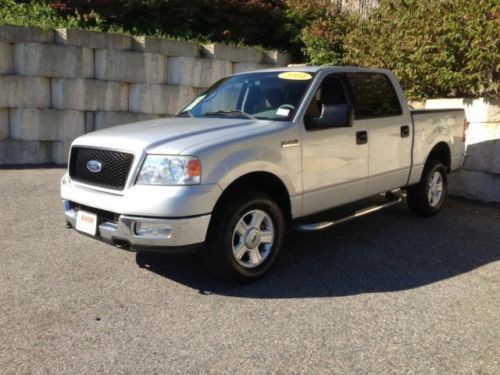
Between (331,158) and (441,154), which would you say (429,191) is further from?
(331,158)

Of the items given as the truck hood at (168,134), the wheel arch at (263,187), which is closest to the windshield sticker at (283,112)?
the truck hood at (168,134)

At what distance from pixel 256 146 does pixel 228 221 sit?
661mm

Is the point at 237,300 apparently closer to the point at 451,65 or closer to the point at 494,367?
the point at 494,367

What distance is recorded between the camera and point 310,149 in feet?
14.7

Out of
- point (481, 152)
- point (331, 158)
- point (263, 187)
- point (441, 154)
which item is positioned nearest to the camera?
point (263, 187)

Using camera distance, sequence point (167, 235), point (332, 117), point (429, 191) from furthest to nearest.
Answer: point (429, 191)
point (332, 117)
point (167, 235)

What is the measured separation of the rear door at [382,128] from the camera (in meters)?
5.20

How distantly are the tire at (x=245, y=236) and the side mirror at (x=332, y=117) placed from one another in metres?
0.86

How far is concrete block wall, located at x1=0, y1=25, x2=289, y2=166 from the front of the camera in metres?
8.83

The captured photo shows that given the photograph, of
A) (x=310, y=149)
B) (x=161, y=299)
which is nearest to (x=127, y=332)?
(x=161, y=299)

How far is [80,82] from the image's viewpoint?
30.3 feet

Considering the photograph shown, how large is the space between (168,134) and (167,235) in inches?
34.0

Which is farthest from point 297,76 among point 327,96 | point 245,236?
point 245,236

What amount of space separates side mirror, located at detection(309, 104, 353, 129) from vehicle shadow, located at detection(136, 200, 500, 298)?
1285 millimetres
